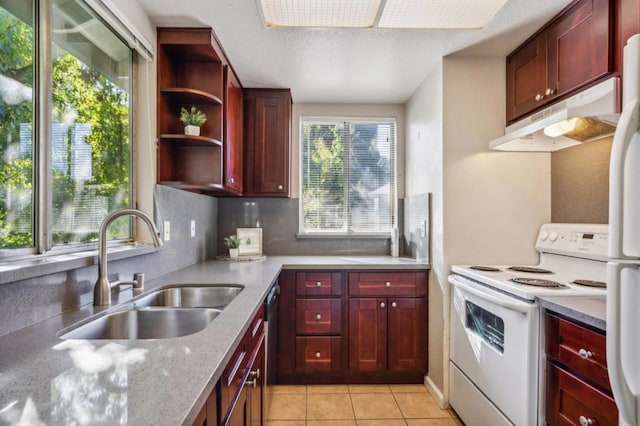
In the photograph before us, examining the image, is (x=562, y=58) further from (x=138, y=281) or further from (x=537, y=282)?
(x=138, y=281)

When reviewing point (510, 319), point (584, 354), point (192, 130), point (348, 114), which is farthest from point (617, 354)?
point (348, 114)

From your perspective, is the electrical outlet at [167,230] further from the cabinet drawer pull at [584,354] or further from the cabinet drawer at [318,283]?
the cabinet drawer pull at [584,354]

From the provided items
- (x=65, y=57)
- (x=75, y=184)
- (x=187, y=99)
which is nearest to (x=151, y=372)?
(x=75, y=184)

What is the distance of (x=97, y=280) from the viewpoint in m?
1.33

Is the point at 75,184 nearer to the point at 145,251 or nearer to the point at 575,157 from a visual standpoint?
the point at 145,251

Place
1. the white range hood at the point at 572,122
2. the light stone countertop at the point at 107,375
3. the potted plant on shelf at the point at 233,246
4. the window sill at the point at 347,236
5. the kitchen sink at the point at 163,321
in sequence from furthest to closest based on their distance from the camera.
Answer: the window sill at the point at 347,236, the potted plant on shelf at the point at 233,246, the white range hood at the point at 572,122, the kitchen sink at the point at 163,321, the light stone countertop at the point at 107,375

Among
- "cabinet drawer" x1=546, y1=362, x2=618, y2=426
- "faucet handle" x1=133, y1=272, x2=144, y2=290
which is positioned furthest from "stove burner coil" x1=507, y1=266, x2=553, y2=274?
"faucet handle" x1=133, y1=272, x2=144, y2=290

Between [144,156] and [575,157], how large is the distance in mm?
2477

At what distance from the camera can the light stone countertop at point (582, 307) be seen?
119 centimetres

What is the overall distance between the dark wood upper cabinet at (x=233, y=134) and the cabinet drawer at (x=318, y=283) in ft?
2.75

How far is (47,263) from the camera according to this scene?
1089mm

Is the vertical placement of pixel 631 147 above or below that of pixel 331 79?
below

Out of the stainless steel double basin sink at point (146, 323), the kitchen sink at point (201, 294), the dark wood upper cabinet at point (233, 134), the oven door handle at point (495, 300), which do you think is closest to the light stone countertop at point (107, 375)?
the stainless steel double basin sink at point (146, 323)

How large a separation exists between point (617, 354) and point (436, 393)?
5.35 ft
